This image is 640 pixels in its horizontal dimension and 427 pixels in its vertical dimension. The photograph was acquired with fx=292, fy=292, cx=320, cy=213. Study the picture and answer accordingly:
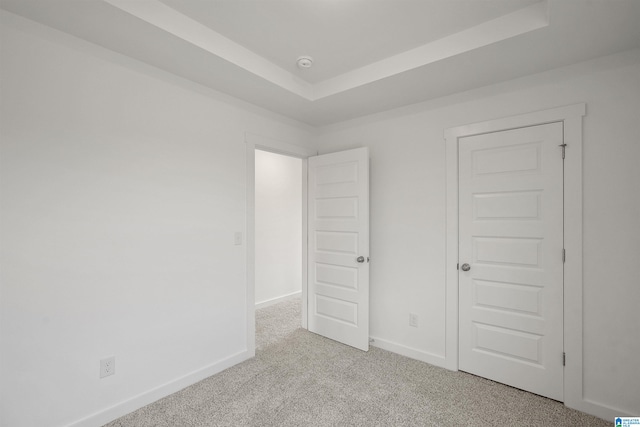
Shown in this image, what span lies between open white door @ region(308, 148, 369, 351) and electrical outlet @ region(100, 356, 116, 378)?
2.00 m

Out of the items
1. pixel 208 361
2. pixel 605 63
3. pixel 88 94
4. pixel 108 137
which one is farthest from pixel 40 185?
pixel 605 63

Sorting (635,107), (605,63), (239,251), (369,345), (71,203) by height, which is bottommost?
(369,345)

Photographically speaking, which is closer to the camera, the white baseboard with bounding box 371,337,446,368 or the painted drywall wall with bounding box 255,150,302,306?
the white baseboard with bounding box 371,337,446,368

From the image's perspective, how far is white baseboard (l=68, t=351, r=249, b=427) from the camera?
6.17 ft

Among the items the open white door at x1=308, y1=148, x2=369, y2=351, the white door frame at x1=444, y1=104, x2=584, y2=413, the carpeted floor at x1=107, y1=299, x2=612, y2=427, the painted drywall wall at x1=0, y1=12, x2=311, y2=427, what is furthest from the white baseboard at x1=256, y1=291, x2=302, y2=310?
the white door frame at x1=444, y1=104, x2=584, y2=413

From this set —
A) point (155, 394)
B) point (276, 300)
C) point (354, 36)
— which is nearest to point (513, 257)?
point (354, 36)

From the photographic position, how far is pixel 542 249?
221 cm

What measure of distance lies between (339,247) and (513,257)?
1.59m

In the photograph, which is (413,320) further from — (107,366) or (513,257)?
(107,366)

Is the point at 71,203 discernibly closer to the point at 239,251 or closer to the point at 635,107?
the point at 239,251

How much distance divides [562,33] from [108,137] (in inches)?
115

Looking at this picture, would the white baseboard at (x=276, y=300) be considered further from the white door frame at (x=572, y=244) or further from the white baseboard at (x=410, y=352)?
the white door frame at (x=572, y=244)

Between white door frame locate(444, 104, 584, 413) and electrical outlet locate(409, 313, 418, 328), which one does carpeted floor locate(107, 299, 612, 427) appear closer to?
white door frame locate(444, 104, 584, 413)

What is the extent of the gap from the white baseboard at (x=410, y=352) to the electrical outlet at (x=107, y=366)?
2312 mm
